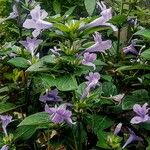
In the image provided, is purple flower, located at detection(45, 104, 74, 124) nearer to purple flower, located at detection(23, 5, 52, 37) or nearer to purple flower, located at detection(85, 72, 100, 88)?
purple flower, located at detection(85, 72, 100, 88)

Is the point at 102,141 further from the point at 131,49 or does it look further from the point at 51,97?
the point at 131,49

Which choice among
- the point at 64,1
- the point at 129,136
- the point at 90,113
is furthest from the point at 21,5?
the point at 64,1

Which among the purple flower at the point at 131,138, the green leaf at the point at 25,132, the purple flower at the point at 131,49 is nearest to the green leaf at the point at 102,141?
the purple flower at the point at 131,138

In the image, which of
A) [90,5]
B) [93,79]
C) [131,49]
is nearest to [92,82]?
[93,79]

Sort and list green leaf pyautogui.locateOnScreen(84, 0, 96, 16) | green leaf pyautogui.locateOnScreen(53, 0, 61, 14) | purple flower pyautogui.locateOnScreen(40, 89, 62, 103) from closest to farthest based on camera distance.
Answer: purple flower pyautogui.locateOnScreen(40, 89, 62, 103) → green leaf pyautogui.locateOnScreen(84, 0, 96, 16) → green leaf pyautogui.locateOnScreen(53, 0, 61, 14)

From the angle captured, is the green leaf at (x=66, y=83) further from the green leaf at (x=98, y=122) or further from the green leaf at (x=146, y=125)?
the green leaf at (x=146, y=125)

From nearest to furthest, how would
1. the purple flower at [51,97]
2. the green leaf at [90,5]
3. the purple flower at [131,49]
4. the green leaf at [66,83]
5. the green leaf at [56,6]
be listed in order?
the green leaf at [66,83], the purple flower at [51,97], the purple flower at [131,49], the green leaf at [90,5], the green leaf at [56,6]

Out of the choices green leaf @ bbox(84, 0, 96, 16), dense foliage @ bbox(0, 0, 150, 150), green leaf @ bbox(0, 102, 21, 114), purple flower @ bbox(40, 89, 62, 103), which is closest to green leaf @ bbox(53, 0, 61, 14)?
green leaf @ bbox(84, 0, 96, 16)

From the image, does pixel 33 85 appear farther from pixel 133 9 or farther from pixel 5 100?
pixel 133 9
